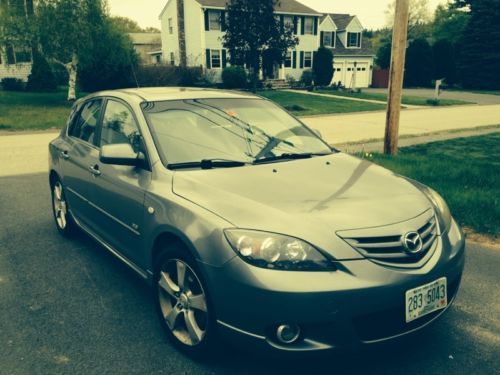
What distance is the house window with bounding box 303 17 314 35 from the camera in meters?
45.6

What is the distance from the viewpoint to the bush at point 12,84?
3312 cm

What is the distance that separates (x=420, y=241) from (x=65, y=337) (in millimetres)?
2449

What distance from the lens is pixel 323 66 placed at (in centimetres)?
4388

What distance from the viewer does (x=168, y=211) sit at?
3.05 meters

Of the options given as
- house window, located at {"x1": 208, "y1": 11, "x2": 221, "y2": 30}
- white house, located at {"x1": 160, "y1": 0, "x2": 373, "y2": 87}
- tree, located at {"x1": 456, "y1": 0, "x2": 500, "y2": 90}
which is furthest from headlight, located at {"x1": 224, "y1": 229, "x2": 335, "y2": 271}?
tree, located at {"x1": 456, "y1": 0, "x2": 500, "y2": 90}

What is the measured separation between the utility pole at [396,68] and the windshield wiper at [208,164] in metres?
6.56

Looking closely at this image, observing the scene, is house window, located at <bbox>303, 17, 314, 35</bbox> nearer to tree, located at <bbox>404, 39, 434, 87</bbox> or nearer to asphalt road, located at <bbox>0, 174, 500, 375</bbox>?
tree, located at <bbox>404, 39, 434, 87</bbox>

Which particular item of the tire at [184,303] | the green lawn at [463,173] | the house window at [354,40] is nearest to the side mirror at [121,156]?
the tire at [184,303]

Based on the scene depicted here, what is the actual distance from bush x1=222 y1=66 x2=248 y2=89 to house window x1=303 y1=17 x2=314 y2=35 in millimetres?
11885

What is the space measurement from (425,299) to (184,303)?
145cm

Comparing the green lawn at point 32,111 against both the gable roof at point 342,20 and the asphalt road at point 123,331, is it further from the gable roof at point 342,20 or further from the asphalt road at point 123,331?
the gable roof at point 342,20

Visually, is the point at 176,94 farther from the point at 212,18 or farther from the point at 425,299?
the point at 212,18

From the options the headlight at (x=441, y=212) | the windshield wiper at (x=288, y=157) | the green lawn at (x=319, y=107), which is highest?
the windshield wiper at (x=288, y=157)

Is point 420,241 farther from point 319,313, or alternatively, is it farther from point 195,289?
point 195,289
